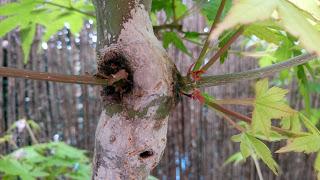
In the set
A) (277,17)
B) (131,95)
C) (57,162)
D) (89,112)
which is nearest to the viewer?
(277,17)

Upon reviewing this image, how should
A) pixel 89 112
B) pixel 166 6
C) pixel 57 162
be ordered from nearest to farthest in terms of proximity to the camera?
1. pixel 166 6
2. pixel 57 162
3. pixel 89 112

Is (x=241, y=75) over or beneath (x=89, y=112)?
over

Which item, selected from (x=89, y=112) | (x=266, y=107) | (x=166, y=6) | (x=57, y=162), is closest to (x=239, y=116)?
(x=266, y=107)

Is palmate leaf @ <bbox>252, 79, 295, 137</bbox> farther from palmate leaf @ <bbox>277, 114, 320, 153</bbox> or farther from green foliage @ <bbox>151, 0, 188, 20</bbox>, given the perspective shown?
green foliage @ <bbox>151, 0, 188, 20</bbox>

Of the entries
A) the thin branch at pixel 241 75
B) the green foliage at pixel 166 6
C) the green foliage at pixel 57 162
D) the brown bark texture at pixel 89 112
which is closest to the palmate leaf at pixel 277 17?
the thin branch at pixel 241 75

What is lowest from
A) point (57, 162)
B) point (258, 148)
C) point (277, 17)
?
point (57, 162)

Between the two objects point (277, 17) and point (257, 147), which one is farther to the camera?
point (257, 147)

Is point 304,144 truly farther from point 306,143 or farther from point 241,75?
point 241,75
